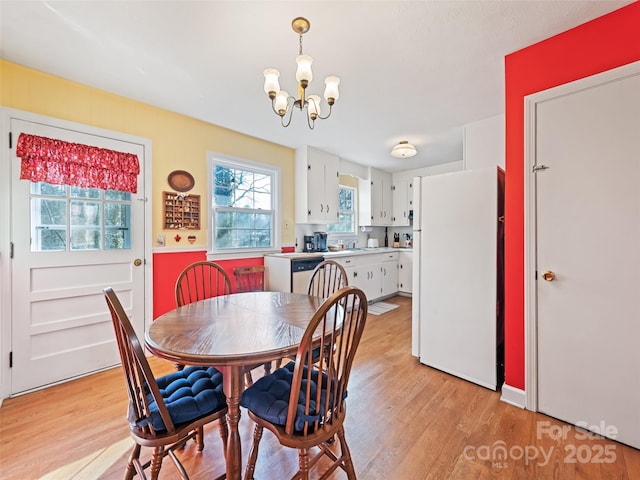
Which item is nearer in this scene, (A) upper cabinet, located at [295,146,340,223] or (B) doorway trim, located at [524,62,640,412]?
(B) doorway trim, located at [524,62,640,412]

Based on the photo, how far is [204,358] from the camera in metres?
1.09

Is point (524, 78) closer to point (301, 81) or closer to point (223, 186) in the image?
point (301, 81)

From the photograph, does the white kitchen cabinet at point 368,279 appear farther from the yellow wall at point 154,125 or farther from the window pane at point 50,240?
the window pane at point 50,240

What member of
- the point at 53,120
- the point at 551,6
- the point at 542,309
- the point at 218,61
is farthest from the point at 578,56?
the point at 53,120

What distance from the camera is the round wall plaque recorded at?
292cm

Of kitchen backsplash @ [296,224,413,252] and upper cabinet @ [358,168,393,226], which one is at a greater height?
upper cabinet @ [358,168,393,226]

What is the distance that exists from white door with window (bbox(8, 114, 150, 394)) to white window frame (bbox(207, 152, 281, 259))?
667 mm

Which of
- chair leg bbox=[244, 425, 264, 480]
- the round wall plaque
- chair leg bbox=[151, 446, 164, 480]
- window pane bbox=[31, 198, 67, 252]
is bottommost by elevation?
chair leg bbox=[244, 425, 264, 480]

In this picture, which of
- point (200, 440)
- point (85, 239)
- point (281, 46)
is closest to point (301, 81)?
point (281, 46)

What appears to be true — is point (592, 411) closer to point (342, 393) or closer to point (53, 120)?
point (342, 393)

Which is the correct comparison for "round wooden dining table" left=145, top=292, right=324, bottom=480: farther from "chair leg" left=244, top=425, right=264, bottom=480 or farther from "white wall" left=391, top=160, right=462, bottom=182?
"white wall" left=391, top=160, right=462, bottom=182

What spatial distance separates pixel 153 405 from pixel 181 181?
2.35 metres

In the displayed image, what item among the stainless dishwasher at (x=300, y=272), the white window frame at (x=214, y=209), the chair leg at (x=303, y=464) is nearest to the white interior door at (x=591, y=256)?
the chair leg at (x=303, y=464)

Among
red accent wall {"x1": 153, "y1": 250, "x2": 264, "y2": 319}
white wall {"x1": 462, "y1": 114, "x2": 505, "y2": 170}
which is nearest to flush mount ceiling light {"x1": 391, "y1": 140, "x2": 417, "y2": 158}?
white wall {"x1": 462, "y1": 114, "x2": 505, "y2": 170}
